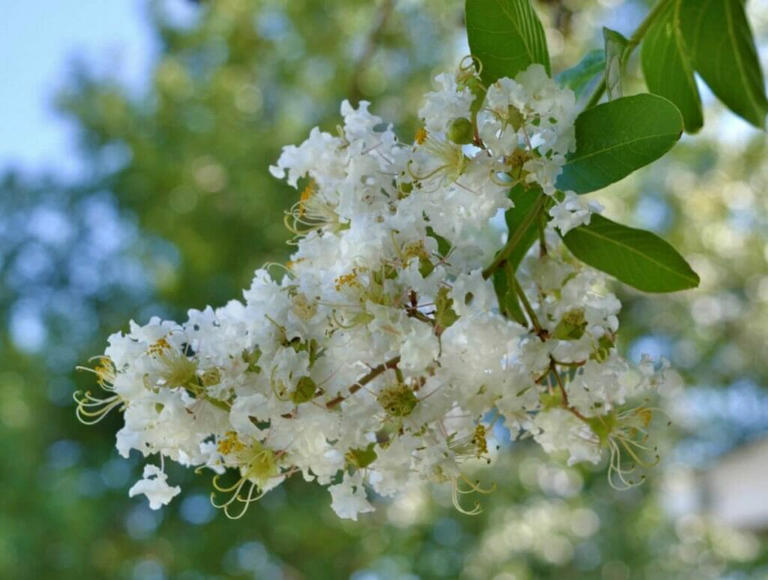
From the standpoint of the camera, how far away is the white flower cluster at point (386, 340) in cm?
50

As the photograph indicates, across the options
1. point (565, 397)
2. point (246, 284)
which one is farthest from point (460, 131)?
point (246, 284)

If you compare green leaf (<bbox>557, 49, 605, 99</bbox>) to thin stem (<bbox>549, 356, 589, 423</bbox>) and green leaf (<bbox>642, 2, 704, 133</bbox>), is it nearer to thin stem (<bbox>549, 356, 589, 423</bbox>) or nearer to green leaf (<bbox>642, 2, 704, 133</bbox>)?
green leaf (<bbox>642, 2, 704, 133</bbox>)

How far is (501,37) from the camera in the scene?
54cm

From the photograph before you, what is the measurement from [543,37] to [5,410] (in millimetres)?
4712

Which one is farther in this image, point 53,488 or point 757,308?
point 757,308

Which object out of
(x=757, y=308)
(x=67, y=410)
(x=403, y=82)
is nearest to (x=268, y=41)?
(x=403, y=82)

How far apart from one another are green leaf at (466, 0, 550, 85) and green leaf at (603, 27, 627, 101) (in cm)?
4

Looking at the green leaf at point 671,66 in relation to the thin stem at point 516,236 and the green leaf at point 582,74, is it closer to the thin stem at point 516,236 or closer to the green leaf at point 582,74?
the green leaf at point 582,74

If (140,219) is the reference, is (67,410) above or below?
below

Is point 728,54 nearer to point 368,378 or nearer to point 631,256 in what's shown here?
point 631,256

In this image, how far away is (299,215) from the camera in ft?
2.01

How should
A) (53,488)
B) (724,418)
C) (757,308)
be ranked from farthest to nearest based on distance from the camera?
(724,418) < (757,308) < (53,488)

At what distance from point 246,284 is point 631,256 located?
3916 millimetres

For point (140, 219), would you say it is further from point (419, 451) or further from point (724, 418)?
point (419, 451)
